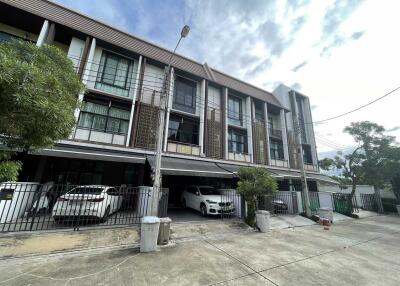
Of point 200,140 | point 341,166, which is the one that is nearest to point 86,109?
point 200,140

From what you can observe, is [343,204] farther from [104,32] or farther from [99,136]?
[104,32]

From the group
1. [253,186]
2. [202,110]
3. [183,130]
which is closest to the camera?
[253,186]

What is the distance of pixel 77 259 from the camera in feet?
16.4

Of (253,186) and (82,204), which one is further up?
(253,186)

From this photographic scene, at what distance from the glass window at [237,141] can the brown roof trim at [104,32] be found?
4527 mm

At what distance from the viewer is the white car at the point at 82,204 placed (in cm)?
713

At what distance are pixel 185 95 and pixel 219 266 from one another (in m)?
13.3

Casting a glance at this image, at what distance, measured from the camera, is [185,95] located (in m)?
15.8

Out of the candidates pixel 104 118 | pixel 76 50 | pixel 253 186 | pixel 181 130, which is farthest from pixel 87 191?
pixel 76 50

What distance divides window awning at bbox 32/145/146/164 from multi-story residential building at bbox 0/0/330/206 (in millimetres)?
39

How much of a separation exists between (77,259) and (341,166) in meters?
24.4

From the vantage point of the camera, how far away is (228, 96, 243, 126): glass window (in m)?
18.0

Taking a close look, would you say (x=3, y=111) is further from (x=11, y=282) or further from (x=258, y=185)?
(x=258, y=185)

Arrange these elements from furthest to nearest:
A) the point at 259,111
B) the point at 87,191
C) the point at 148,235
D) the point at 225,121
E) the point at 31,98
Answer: the point at 259,111 < the point at 225,121 < the point at 87,191 < the point at 148,235 < the point at 31,98
